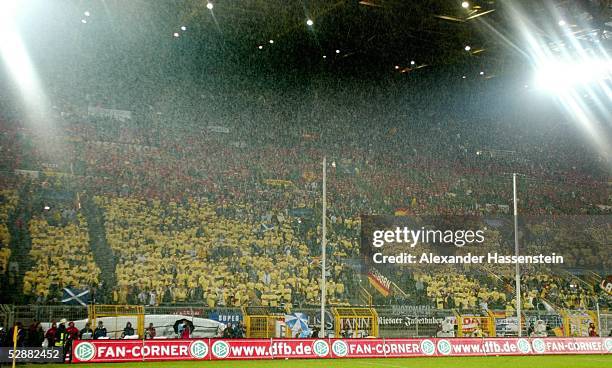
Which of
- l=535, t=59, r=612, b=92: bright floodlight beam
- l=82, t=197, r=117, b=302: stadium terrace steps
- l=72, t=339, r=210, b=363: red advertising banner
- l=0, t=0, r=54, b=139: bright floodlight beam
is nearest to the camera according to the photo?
l=72, t=339, r=210, b=363: red advertising banner

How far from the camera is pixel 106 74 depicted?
3738 cm

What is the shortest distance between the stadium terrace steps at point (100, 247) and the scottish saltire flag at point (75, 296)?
58 cm

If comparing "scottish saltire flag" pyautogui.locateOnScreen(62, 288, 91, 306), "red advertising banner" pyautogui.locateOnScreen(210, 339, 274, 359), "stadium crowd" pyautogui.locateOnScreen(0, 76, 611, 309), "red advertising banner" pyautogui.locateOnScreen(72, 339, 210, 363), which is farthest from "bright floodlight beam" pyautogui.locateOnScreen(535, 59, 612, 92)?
"scottish saltire flag" pyautogui.locateOnScreen(62, 288, 91, 306)

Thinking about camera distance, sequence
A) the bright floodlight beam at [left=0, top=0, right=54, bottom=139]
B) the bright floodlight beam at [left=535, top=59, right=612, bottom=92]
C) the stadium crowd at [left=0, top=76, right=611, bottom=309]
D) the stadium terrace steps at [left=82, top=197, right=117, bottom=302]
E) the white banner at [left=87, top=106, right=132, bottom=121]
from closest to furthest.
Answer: the stadium terrace steps at [left=82, top=197, right=117, bottom=302]
the stadium crowd at [left=0, top=76, right=611, bottom=309]
the bright floodlight beam at [left=535, top=59, right=612, bottom=92]
the bright floodlight beam at [left=0, top=0, right=54, bottom=139]
the white banner at [left=87, top=106, right=132, bottom=121]

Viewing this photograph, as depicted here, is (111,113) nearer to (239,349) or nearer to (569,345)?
(239,349)

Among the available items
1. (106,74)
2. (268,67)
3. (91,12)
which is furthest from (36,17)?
(268,67)

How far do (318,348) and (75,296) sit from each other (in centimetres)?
915

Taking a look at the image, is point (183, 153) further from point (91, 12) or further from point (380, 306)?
point (380, 306)

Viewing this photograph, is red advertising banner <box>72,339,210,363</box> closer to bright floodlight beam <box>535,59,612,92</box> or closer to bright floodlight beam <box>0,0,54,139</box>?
bright floodlight beam <box>0,0,54,139</box>

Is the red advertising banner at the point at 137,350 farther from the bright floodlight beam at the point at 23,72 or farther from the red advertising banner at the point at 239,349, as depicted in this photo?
the bright floodlight beam at the point at 23,72

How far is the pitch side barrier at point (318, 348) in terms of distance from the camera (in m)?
19.2

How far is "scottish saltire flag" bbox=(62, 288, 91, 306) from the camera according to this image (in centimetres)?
2341

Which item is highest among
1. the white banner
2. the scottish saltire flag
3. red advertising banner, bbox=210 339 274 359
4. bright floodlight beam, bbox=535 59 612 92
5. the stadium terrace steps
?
bright floodlight beam, bbox=535 59 612 92

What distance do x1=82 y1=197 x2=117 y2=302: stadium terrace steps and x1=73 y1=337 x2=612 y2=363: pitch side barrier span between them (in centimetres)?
557
